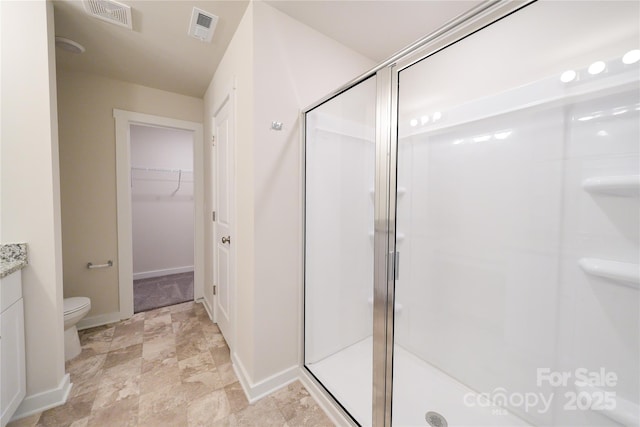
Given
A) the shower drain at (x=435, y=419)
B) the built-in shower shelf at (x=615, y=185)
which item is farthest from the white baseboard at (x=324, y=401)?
the built-in shower shelf at (x=615, y=185)

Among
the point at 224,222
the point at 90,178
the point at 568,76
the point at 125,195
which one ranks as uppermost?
the point at 568,76

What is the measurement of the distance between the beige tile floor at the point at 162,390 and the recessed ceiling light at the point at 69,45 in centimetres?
239

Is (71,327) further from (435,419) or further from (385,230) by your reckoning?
(435,419)

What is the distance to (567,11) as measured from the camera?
116 centimetres

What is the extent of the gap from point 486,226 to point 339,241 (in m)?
0.96

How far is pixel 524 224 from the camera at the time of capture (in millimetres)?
1312

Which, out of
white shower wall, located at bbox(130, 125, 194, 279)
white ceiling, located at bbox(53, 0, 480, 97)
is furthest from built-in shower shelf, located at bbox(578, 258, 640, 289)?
white shower wall, located at bbox(130, 125, 194, 279)

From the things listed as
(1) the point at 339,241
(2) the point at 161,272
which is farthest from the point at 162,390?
(2) the point at 161,272

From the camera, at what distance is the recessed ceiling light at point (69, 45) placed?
1748mm

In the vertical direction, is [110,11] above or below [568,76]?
above

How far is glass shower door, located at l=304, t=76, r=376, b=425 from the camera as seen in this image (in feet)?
5.24

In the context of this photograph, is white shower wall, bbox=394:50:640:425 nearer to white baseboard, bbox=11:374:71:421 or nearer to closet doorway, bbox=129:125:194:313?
white baseboard, bbox=11:374:71:421

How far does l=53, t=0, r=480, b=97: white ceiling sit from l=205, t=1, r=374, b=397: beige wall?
0.12 m

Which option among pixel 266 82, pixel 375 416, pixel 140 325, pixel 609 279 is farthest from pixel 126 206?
pixel 609 279
